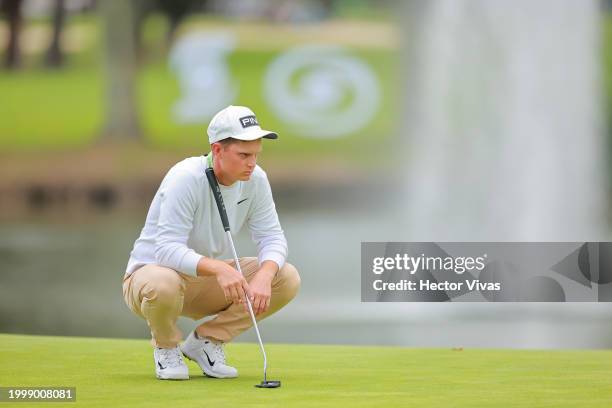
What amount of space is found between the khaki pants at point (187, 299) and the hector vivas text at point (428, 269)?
13.5 ft

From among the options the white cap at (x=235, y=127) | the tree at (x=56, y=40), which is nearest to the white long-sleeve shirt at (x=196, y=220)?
the white cap at (x=235, y=127)

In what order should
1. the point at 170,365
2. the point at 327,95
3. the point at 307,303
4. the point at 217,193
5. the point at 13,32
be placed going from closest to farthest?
1. the point at 217,193
2. the point at 170,365
3. the point at 307,303
4. the point at 327,95
5. the point at 13,32

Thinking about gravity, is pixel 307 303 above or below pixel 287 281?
above

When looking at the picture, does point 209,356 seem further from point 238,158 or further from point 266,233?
point 238,158

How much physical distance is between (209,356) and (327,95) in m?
11.0

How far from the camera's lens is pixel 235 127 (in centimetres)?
399

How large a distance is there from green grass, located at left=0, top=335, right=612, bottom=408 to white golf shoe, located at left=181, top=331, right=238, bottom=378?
43 millimetres

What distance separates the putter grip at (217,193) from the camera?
13.3 feet

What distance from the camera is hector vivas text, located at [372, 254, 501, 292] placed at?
330 inches

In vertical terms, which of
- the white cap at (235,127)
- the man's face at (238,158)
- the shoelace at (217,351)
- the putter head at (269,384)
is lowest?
the putter head at (269,384)

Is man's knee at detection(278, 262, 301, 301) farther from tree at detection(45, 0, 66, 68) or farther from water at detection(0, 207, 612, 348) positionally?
tree at detection(45, 0, 66, 68)

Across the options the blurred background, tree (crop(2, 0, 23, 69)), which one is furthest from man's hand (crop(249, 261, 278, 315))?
tree (crop(2, 0, 23, 69))

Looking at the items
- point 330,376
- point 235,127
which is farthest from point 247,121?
point 330,376

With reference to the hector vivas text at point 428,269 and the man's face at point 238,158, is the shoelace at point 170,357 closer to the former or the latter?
the man's face at point 238,158
